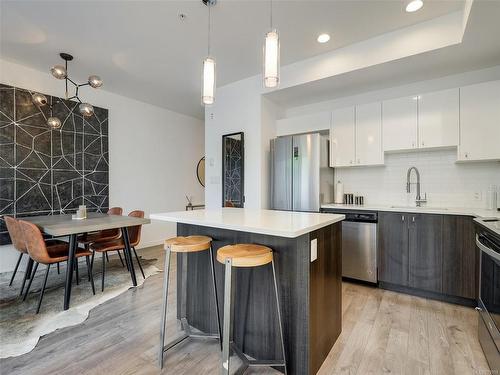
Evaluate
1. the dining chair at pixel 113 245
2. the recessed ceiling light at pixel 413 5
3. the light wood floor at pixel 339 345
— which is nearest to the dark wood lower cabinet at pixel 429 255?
the light wood floor at pixel 339 345

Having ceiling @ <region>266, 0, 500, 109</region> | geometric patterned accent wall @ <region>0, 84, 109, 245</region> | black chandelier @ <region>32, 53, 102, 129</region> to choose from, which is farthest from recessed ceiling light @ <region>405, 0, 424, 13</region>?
geometric patterned accent wall @ <region>0, 84, 109, 245</region>

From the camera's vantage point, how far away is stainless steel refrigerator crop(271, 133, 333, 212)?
3334 mm

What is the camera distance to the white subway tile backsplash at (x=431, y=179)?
2.87 meters

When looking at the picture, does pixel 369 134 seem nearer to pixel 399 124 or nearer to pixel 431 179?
pixel 399 124

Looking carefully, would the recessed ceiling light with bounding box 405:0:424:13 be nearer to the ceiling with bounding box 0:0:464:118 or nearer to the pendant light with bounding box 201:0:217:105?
the ceiling with bounding box 0:0:464:118

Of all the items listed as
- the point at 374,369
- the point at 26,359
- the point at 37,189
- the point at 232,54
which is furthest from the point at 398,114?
the point at 37,189

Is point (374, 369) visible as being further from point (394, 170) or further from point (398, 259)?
point (394, 170)

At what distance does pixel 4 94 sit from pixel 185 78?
236 cm

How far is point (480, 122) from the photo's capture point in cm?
261

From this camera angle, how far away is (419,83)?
3217mm

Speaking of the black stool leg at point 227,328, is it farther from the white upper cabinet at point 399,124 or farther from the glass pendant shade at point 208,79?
the white upper cabinet at point 399,124

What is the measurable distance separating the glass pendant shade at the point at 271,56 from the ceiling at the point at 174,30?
0.90 metres

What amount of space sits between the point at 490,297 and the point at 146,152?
5.13 meters

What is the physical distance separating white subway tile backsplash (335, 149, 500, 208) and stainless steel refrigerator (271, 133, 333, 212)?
0.51m
